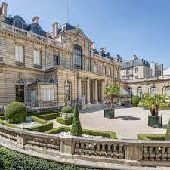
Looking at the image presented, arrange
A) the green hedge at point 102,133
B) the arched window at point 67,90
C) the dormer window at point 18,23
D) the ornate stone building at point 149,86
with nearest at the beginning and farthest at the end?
the green hedge at point 102,133
the dormer window at point 18,23
the arched window at point 67,90
the ornate stone building at point 149,86

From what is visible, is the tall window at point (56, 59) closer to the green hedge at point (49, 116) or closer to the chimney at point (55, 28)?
the chimney at point (55, 28)

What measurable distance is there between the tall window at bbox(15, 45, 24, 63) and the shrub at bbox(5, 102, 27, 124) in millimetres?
12065

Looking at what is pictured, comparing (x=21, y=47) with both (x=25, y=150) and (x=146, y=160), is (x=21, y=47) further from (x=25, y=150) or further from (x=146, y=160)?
(x=146, y=160)

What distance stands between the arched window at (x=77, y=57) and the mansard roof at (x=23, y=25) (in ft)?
22.2

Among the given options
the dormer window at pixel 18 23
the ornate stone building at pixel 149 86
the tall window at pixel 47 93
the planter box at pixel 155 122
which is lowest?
the planter box at pixel 155 122

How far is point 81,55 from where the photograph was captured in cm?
4341

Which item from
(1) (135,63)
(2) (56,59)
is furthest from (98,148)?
(1) (135,63)

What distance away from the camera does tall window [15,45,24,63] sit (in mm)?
31141

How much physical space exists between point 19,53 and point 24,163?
2290cm

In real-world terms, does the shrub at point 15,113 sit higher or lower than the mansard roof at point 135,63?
lower

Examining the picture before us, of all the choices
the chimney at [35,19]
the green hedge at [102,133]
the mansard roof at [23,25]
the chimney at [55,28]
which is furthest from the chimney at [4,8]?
the green hedge at [102,133]

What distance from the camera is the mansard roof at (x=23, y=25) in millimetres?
32562

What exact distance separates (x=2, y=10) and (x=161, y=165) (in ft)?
103

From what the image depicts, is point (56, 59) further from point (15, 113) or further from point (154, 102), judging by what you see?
point (154, 102)
